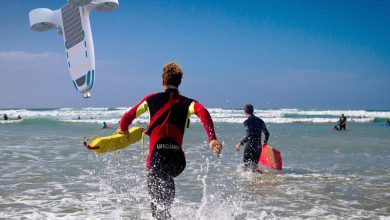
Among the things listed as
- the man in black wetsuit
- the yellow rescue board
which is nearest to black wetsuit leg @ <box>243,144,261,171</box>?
the man in black wetsuit

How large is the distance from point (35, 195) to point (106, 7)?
3807mm

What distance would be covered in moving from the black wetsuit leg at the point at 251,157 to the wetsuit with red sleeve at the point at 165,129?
5256 mm

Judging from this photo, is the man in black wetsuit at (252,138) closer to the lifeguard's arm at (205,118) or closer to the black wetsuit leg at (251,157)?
the black wetsuit leg at (251,157)

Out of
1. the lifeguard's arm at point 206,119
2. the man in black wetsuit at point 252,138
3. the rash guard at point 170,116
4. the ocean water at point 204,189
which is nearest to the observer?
the lifeguard's arm at point 206,119

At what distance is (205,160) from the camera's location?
11539mm

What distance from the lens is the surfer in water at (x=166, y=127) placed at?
12.8 feet

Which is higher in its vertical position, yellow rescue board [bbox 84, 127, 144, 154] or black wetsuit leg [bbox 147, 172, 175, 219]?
yellow rescue board [bbox 84, 127, 144, 154]

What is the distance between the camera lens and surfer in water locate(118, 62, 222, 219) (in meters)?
3.89

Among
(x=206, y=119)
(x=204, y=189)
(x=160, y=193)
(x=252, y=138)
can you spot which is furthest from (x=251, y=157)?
(x=206, y=119)

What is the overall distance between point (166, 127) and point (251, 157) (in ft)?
18.2

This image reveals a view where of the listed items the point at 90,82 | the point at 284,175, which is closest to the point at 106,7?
the point at 90,82

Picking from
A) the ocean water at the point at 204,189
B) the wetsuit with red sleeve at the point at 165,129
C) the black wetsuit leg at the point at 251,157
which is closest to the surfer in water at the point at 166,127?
the wetsuit with red sleeve at the point at 165,129

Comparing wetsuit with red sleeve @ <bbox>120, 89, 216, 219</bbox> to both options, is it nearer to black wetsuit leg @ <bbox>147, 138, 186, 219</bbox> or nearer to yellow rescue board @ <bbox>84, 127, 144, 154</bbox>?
black wetsuit leg @ <bbox>147, 138, 186, 219</bbox>

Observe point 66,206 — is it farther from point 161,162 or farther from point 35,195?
point 161,162
